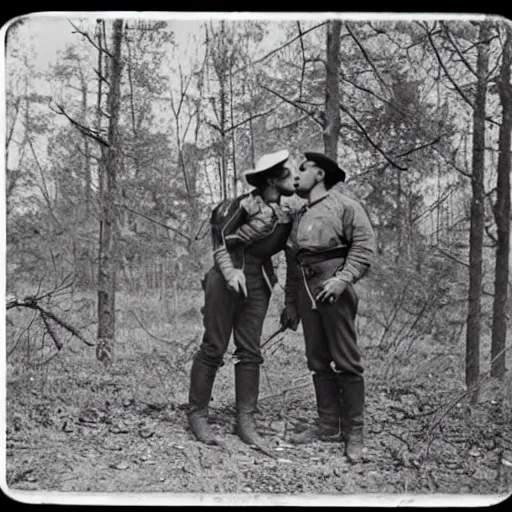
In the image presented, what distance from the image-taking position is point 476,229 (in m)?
5.39

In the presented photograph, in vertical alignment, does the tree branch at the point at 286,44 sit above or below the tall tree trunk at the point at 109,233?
above

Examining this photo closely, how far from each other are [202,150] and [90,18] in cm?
116

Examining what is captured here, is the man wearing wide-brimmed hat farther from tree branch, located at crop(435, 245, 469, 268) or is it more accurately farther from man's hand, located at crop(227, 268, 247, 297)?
tree branch, located at crop(435, 245, 469, 268)

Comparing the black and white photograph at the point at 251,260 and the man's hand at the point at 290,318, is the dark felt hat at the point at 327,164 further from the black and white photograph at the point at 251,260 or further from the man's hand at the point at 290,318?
the man's hand at the point at 290,318

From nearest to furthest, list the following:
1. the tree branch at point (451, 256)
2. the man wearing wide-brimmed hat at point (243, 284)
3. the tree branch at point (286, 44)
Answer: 1. the man wearing wide-brimmed hat at point (243, 284)
2. the tree branch at point (286, 44)
3. the tree branch at point (451, 256)

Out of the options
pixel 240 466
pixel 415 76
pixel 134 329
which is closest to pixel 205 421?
pixel 240 466

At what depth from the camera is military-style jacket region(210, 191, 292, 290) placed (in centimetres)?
518

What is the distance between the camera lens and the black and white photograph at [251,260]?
520cm

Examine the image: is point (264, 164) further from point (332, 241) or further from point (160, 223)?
point (160, 223)

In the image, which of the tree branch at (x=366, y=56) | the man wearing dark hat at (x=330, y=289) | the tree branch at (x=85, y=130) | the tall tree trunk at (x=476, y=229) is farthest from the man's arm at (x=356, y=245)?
the tree branch at (x=85, y=130)

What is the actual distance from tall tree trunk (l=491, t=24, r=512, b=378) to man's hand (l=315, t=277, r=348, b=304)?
113cm

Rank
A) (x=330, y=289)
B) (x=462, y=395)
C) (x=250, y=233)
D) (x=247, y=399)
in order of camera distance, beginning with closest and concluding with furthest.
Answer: (x=330, y=289) → (x=250, y=233) → (x=247, y=399) → (x=462, y=395)

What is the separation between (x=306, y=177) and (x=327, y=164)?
162 millimetres

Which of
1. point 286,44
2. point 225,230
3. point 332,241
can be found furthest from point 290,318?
point 286,44
